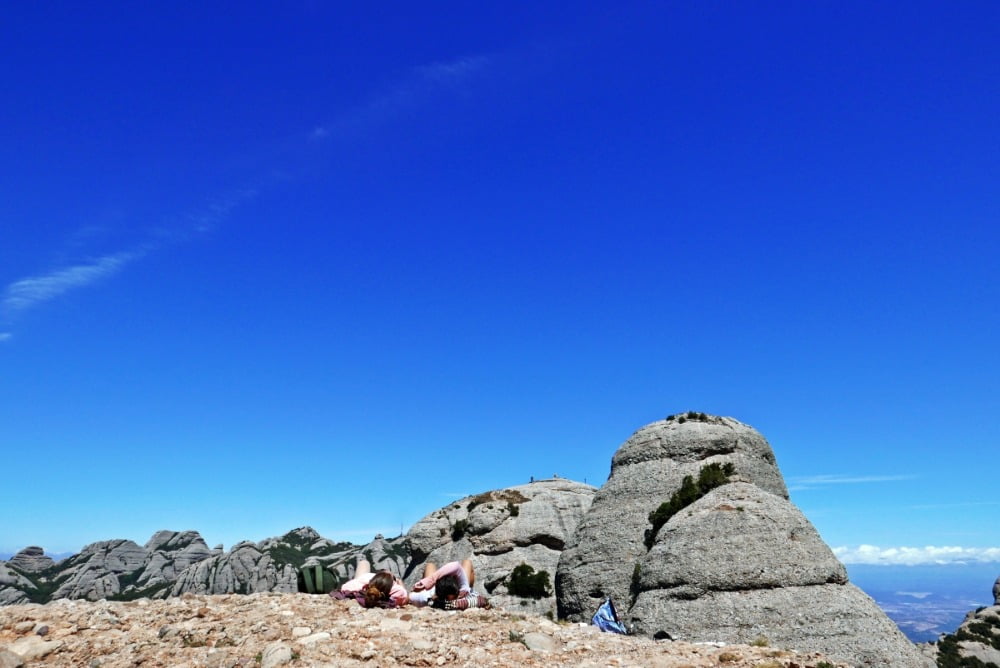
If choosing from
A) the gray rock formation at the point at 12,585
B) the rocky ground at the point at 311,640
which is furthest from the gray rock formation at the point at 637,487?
the gray rock formation at the point at 12,585

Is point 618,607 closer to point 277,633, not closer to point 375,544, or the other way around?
point 277,633

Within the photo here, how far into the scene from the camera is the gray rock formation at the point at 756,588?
2712 centimetres

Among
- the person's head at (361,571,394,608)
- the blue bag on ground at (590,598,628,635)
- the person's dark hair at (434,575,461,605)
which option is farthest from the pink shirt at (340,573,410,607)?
the blue bag on ground at (590,598,628,635)

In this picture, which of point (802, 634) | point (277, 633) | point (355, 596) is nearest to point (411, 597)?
point (355, 596)

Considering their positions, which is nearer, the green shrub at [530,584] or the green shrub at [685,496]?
the green shrub at [685,496]

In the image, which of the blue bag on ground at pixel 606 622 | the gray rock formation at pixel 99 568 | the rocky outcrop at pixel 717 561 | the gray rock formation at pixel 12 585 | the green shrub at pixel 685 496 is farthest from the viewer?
the gray rock formation at pixel 99 568

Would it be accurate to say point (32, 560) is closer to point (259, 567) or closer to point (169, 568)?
point (169, 568)

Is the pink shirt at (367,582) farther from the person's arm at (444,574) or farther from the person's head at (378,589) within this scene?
the person's arm at (444,574)

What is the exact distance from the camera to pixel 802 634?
2733 centimetres

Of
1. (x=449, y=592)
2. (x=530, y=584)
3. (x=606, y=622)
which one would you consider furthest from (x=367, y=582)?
(x=530, y=584)

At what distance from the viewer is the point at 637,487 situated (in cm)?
4338

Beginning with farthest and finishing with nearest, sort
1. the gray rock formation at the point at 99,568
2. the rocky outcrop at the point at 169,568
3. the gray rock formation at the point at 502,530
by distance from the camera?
the gray rock formation at the point at 99,568, the rocky outcrop at the point at 169,568, the gray rock formation at the point at 502,530

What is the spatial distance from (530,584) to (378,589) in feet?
121

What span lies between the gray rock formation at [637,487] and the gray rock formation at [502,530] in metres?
12.9
